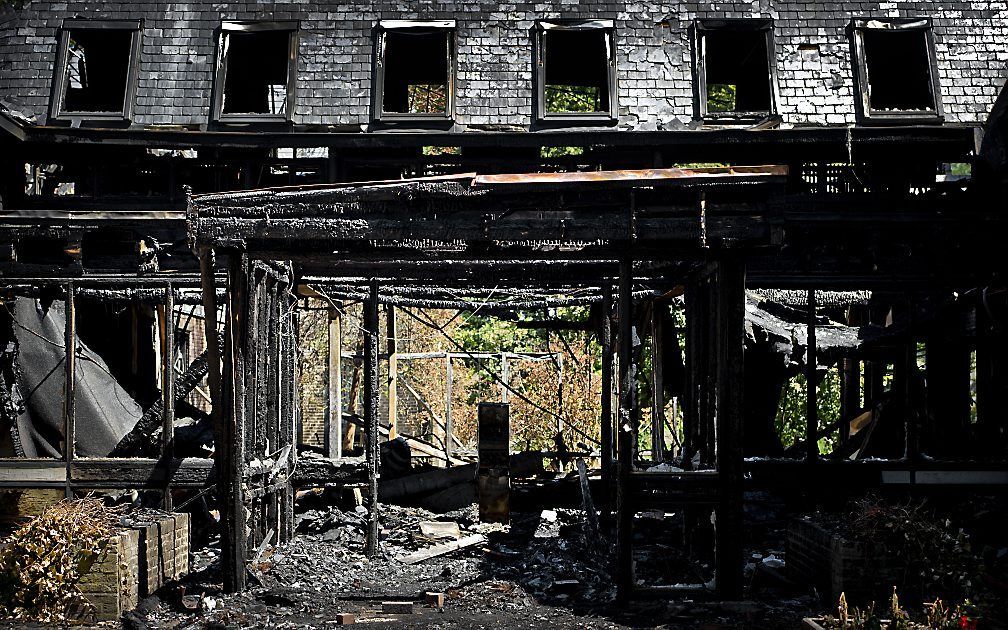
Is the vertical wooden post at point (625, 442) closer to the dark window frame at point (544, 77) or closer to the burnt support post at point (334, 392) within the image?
the dark window frame at point (544, 77)

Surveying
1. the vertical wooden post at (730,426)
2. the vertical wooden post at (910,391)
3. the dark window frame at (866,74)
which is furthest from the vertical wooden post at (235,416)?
the dark window frame at (866,74)

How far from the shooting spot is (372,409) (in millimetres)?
14656

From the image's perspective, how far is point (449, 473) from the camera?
698 inches

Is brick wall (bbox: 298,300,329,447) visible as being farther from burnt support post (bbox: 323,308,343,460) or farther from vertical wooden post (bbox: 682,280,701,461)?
vertical wooden post (bbox: 682,280,701,461)

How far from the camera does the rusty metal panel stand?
50.5 feet

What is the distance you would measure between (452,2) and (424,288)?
4423 mm

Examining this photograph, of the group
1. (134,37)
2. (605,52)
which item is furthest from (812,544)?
(134,37)

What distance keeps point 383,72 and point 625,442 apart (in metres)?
8.22

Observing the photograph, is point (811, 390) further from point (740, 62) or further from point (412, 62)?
point (412, 62)

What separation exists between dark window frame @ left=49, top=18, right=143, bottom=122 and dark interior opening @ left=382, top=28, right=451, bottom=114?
3.70 meters

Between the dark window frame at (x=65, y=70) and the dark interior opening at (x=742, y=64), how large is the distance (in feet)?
28.2

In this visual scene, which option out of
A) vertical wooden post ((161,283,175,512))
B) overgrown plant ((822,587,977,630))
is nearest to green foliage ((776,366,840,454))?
vertical wooden post ((161,283,175,512))

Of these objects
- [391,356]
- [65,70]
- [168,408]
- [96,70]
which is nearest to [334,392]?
[391,356]

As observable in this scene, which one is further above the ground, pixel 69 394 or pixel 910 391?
pixel 69 394
